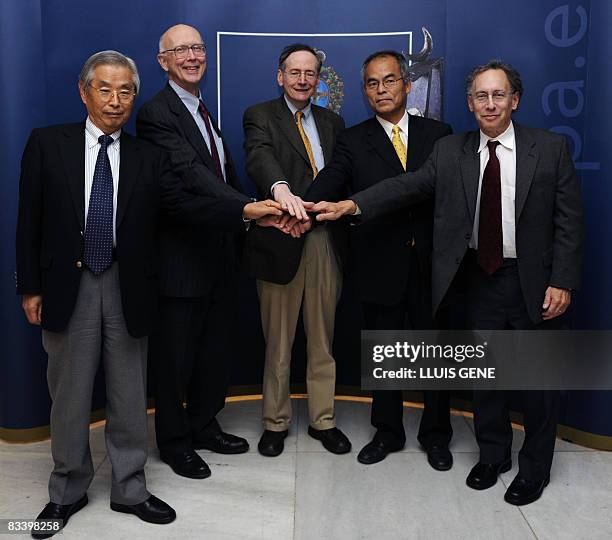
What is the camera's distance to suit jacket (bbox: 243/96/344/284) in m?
3.57

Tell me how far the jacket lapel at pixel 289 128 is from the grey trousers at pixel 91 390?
113cm

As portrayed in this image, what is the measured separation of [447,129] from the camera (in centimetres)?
365

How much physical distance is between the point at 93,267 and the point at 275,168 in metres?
1.04

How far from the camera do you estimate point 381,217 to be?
3.53 metres

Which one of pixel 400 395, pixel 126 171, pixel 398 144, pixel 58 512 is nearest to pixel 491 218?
pixel 398 144

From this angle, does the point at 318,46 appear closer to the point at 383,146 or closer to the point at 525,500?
the point at 383,146

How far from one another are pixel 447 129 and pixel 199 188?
4.01ft

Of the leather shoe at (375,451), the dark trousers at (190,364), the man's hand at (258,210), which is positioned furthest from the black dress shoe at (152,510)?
the man's hand at (258,210)

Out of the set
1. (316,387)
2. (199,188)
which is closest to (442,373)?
(316,387)

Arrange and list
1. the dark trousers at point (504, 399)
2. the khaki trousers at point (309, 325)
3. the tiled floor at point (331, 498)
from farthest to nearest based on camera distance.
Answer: the khaki trousers at point (309, 325)
the dark trousers at point (504, 399)
the tiled floor at point (331, 498)

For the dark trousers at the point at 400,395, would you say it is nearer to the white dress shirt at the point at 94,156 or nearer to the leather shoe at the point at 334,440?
the leather shoe at the point at 334,440

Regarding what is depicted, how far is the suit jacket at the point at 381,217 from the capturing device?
352 centimetres

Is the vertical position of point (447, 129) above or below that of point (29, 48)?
below

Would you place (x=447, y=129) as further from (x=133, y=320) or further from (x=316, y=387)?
(x=133, y=320)
